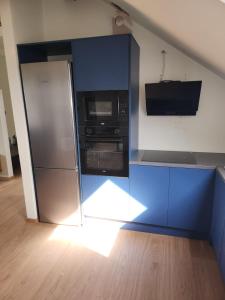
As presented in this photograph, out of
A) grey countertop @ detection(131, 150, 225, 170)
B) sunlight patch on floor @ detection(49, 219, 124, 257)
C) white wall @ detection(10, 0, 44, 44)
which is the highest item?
white wall @ detection(10, 0, 44, 44)

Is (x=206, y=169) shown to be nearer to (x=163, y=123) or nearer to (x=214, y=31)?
(x=163, y=123)

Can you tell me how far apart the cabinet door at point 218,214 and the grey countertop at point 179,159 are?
211 millimetres

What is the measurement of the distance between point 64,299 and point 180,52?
104 inches

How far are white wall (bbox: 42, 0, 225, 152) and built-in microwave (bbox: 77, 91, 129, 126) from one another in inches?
22.6

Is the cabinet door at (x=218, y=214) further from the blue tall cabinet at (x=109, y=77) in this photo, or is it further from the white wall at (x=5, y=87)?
the white wall at (x=5, y=87)

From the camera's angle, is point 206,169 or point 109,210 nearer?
point 206,169

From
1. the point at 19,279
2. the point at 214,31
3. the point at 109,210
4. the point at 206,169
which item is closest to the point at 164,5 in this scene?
the point at 214,31

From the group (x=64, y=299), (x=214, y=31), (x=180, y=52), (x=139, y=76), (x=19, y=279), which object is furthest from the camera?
(x=139, y=76)

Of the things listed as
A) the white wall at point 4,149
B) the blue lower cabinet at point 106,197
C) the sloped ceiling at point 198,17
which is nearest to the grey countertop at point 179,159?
the blue lower cabinet at point 106,197

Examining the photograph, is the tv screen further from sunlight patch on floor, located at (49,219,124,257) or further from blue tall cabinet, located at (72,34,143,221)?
sunlight patch on floor, located at (49,219,124,257)

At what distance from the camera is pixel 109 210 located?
2430 mm

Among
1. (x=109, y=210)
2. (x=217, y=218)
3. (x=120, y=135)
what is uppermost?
(x=120, y=135)

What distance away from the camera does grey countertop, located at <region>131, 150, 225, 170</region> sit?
208 cm

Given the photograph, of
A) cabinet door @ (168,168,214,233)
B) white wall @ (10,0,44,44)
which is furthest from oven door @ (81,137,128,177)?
white wall @ (10,0,44,44)
